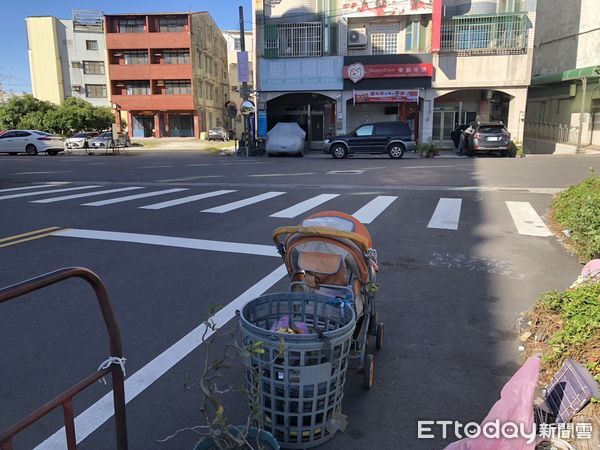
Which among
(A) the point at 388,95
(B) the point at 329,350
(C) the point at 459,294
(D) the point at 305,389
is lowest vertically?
(C) the point at 459,294

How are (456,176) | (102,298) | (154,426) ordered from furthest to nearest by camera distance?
(456,176) → (154,426) → (102,298)

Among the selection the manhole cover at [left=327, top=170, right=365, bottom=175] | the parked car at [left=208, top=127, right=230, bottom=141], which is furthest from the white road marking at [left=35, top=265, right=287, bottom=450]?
the parked car at [left=208, top=127, right=230, bottom=141]

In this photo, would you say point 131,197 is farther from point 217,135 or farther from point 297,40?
point 217,135

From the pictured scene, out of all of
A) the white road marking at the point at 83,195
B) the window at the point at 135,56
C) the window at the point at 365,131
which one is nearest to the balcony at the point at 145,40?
the window at the point at 135,56

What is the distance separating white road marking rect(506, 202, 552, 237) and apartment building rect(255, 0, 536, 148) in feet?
67.9

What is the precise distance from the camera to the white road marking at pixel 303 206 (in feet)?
32.7

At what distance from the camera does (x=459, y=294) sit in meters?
5.51

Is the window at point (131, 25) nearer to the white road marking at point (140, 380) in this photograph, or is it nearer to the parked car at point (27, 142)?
the parked car at point (27, 142)

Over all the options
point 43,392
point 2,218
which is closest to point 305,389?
point 43,392

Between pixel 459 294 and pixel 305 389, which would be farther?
pixel 459 294

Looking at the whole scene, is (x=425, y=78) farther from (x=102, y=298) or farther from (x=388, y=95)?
(x=102, y=298)

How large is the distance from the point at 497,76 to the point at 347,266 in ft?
98.4

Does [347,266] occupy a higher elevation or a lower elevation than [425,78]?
lower

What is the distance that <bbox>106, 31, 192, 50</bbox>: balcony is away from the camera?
50.9m
